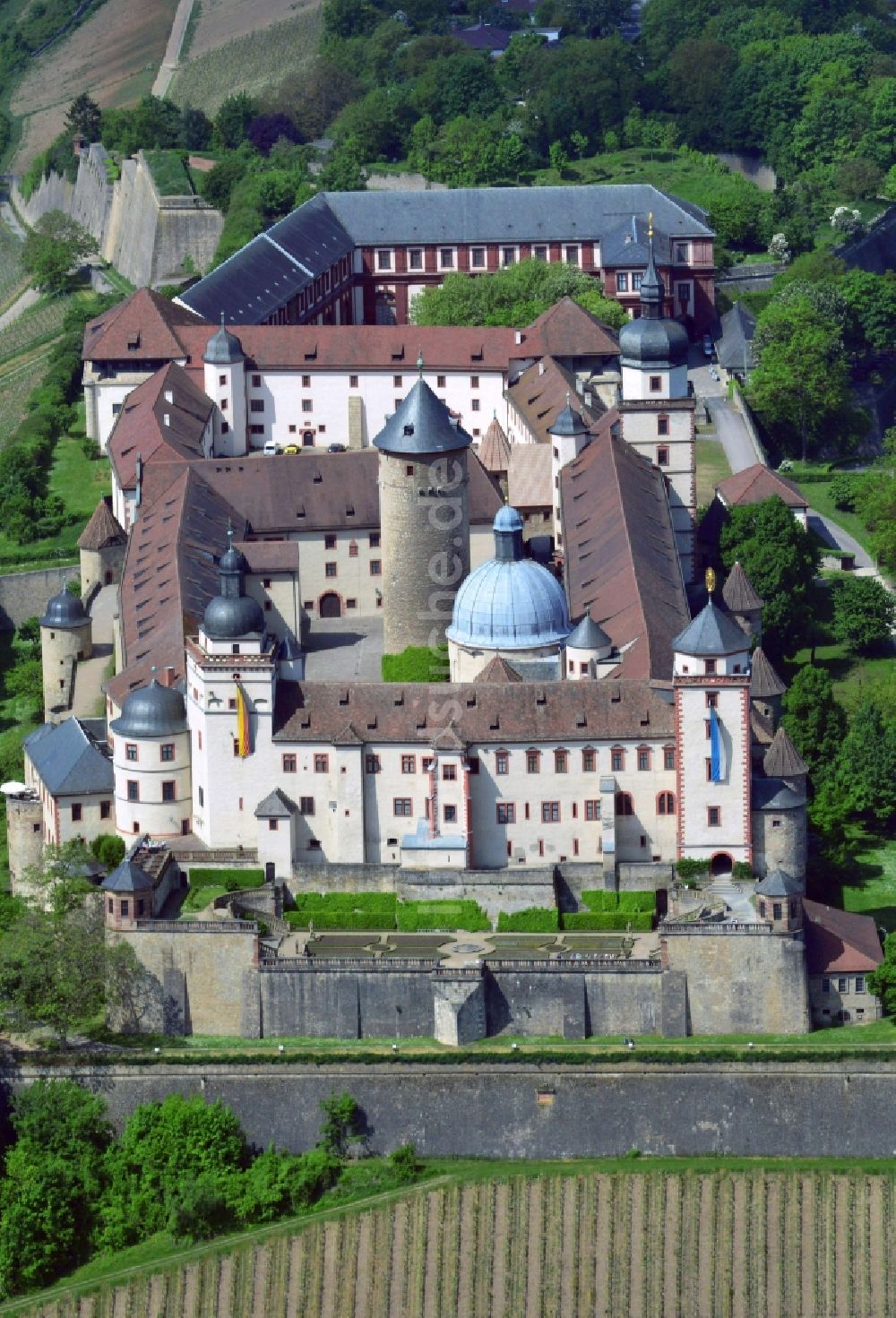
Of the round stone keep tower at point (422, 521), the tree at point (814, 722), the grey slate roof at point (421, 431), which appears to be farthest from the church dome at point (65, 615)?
the tree at point (814, 722)

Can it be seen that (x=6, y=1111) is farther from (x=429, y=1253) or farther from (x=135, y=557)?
(x=135, y=557)

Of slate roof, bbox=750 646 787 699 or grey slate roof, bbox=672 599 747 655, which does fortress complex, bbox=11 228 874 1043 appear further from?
slate roof, bbox=750 646 787 699

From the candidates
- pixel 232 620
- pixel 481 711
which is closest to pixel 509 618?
pixel 481 711

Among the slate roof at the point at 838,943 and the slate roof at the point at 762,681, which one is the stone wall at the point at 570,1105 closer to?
the slate roof at the point at 838,943

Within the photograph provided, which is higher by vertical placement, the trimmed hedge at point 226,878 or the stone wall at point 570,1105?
the trimmed hedge at point 226,878

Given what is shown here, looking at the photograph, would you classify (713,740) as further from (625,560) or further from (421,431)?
(421,431)
